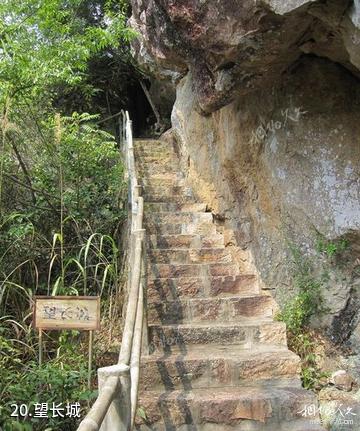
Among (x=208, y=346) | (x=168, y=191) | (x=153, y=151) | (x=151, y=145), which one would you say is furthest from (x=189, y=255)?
(x=151, y=145)

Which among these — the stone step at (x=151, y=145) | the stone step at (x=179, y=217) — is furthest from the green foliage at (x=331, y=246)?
the stone step at (x=151, y=145)

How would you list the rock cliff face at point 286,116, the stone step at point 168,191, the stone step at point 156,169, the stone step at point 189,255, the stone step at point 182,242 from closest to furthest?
the rock cliff face at point 286,116
the stone step at point 189,255
the stone step at point 182,242
the stone step at point 168,191
the stone step at point 156,169

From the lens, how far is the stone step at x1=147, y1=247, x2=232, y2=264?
16.0ft

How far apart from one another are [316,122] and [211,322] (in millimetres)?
2152

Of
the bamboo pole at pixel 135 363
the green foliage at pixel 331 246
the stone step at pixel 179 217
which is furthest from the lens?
the stone step at pixel 179 217

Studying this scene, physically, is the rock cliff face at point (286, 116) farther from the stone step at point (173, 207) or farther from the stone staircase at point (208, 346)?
the stone step at point (173, 207)

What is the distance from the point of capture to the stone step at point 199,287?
433 cm

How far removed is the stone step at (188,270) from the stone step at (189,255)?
182mm

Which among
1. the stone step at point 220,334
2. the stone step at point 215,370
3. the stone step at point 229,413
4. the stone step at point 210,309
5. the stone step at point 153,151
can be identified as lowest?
the stone step at point 229,413

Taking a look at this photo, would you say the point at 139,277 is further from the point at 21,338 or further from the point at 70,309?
the point at 21,338

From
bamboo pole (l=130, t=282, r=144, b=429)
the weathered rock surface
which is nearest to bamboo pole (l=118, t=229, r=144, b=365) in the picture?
bamboo pole (l=130, t=282, r=144, b=429)

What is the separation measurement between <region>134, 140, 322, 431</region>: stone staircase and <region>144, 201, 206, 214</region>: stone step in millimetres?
277

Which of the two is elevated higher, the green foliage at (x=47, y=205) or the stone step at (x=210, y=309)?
the green foliage at (x=47, y=205)

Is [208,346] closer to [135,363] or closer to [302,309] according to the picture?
[302,309]
